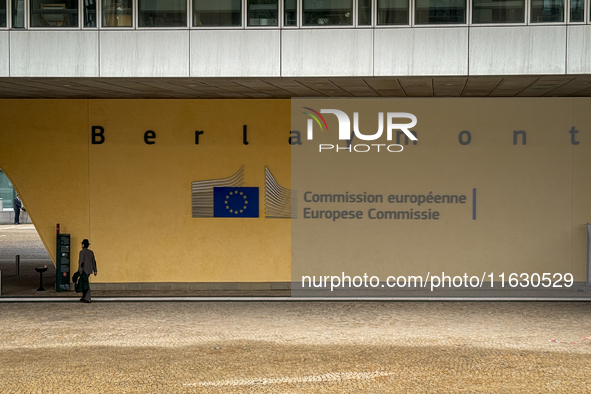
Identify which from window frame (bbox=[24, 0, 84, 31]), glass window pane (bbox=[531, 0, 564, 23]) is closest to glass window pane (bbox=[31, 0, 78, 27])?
window frame (bbox=[24, 0, 84, 31])

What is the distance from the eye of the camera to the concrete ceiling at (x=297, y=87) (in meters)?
12.6

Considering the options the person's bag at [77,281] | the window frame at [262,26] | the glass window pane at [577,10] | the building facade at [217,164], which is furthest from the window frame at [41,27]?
the glass window pane at [577,10]

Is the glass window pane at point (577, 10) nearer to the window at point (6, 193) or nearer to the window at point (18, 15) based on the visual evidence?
the window at point (18, 15)

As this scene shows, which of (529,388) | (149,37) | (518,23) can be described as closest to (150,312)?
(149,37)

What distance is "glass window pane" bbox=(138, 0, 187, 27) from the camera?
12586 mm

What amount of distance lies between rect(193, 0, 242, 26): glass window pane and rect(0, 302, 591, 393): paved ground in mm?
5656

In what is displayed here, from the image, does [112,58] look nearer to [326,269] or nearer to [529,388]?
[326,269]

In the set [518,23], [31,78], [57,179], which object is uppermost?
[518,23]

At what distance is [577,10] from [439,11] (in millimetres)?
2395

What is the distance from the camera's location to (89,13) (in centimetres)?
1260

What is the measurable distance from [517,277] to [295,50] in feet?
25.2

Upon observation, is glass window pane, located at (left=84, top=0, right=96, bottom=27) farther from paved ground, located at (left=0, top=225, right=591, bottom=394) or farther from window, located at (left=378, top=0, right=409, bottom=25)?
paved ground, located at (left=0, top=225, right=591, bottom=394)

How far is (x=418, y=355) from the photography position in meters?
10.1

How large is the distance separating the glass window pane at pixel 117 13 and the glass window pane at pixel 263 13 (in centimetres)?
231
